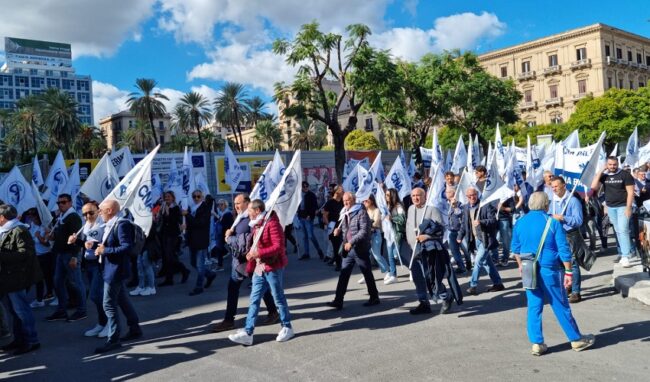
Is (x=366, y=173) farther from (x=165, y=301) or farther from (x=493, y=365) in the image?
(x=493, y=365)

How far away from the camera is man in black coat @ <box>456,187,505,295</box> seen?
8.09m

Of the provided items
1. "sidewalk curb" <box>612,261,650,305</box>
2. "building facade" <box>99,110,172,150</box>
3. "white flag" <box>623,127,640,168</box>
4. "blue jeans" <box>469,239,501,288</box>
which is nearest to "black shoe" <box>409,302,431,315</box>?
"blue jeans" <box>469,239,501,288</box>

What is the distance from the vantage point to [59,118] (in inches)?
2218

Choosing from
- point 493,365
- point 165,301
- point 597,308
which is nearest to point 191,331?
point 165,301

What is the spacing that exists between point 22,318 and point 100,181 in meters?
3.10

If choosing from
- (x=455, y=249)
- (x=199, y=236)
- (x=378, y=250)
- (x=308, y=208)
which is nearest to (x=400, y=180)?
(x=308, y=208)

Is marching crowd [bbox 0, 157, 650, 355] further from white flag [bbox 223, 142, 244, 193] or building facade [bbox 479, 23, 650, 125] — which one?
building facade [bbox 479, 23, 650, 125]

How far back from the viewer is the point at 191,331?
23.0 ft

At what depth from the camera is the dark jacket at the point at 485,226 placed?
813cm

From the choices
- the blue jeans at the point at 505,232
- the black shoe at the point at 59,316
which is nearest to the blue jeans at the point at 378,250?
the blue jeans at the point at 505,232

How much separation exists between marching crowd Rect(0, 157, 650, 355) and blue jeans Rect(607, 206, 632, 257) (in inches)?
0.7

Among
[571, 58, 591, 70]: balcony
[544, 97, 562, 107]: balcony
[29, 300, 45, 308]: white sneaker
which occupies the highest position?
[571, 58, 591, 70]: balcony

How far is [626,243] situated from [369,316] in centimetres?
461

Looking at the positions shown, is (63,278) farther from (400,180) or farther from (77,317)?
(400,180)
